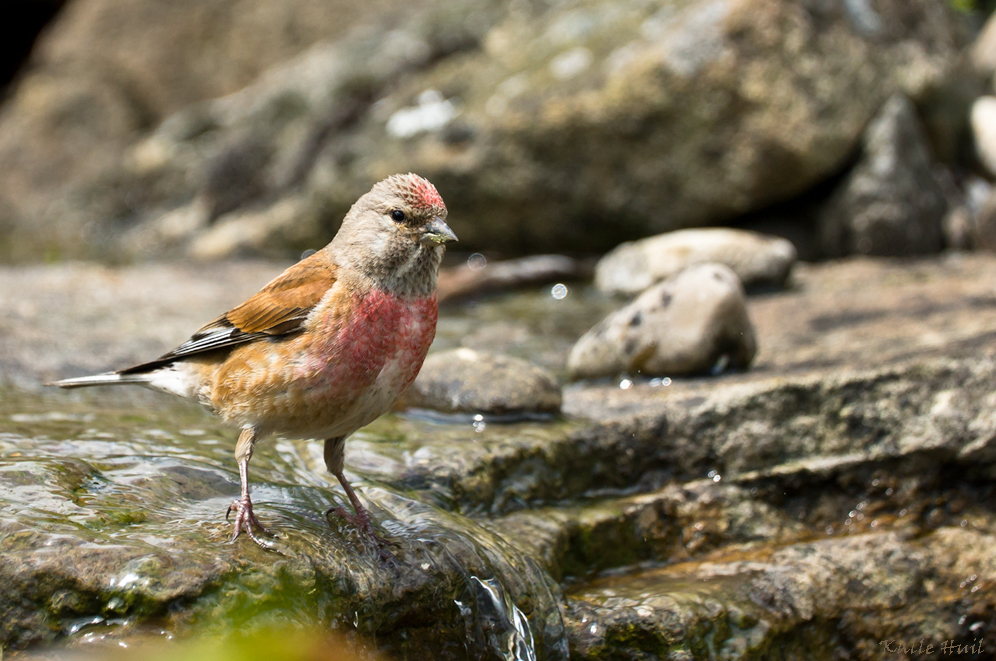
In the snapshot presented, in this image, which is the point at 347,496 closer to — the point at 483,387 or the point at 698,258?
the point at 483,387

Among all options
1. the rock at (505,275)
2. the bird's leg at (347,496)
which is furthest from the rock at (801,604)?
the rock at (505,275)

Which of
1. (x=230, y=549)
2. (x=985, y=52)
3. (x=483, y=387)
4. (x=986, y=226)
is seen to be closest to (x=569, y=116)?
(x=986, y=226)

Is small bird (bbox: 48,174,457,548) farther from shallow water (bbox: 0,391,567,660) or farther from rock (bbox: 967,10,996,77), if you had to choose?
rock (bbox: 967,10,996,77)

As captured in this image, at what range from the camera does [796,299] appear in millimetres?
6578

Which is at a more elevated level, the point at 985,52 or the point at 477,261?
the point at 985,52

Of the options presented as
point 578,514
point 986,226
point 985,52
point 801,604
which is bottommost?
point 801,604

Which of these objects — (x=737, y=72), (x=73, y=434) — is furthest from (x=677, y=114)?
(x=73, y=434)

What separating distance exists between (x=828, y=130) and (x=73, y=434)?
6386mm

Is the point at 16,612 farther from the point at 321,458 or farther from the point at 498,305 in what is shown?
the point at 498,305

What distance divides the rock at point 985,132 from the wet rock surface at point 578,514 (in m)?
4.15

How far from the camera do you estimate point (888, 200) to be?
7.73 metres

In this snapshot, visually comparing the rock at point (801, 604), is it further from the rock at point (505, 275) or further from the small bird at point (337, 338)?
the rock at point (505, 275)

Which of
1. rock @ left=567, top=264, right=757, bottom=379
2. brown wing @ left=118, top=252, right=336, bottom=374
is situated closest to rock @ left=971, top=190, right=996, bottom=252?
rock @ left=567, top=264, right=757, bottom=379

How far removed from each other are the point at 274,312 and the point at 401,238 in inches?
20.1
